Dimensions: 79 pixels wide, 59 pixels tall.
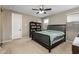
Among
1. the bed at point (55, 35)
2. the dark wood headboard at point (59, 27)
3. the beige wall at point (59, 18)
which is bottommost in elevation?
the bed at point (55, 35)

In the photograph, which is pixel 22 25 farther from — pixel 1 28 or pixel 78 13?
pixel 78 13

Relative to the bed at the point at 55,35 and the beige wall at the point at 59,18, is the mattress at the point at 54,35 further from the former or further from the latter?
the beige wall at the point at 59,18

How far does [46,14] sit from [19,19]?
2.38 metres

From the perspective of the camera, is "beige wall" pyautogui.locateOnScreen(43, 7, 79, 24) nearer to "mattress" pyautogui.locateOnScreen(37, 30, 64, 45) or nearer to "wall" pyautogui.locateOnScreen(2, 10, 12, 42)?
"mattress" pyautogui.locateOnScreen(37, 30, 64, 45)

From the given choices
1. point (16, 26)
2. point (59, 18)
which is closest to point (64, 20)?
point (59, 18)

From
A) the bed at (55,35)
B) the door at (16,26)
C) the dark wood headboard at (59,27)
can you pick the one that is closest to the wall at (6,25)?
the door at (16,26)

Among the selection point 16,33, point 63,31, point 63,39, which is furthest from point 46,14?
point 16,33

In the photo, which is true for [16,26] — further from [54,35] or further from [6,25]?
[54,35]

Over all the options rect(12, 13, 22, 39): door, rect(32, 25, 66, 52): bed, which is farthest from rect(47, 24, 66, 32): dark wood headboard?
rect(12, 13, 22, 39): door

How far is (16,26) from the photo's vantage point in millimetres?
4473

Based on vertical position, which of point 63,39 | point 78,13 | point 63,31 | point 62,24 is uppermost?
point 78,13

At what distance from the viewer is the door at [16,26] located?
4.31 m

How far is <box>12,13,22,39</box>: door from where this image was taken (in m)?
4.31

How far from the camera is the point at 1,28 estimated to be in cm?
364
